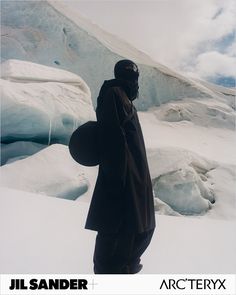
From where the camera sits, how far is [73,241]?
2.63 metres

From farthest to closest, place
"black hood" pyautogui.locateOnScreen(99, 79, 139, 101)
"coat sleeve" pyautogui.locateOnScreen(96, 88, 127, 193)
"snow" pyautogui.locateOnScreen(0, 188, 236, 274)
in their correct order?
"snow" pyautogui.locateOnScreen(0, 188, 236, 274) → "black hood" pyautogui.locateOnScreen(99, 79, 139, 101) → "coat sleeve" pyautogui.locateOnScreen(96, 88, 127, 193)

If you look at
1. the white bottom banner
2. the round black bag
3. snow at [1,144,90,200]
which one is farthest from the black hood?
the white bottom banner

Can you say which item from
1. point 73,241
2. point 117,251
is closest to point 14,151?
point 73,241

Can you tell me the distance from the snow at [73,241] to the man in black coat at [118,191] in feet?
0.85

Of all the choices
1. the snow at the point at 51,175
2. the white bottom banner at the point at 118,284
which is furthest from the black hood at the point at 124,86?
the white bottom banner at the point at 118,284

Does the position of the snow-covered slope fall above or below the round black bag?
above

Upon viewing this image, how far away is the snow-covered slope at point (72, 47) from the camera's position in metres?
2.96

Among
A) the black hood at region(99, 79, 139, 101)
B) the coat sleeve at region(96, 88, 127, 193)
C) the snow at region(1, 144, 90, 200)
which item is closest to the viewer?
the coat sleeve at region(96, 88, 127, 193)

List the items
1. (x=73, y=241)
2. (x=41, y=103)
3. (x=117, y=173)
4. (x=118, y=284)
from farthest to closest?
(x=41, y=103) < (x=73, y=241) < (x=118, y=284) < (x=117, y=173)

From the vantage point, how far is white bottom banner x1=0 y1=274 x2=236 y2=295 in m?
2.42

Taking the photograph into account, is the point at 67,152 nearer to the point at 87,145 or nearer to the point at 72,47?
the point at 87,145

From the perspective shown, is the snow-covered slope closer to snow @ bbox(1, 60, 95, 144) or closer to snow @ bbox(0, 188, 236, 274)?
snow @ bbox(1, 60, 95, 144)

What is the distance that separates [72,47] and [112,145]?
1.03 metres

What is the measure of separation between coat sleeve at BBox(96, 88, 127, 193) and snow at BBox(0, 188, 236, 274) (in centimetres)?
49
